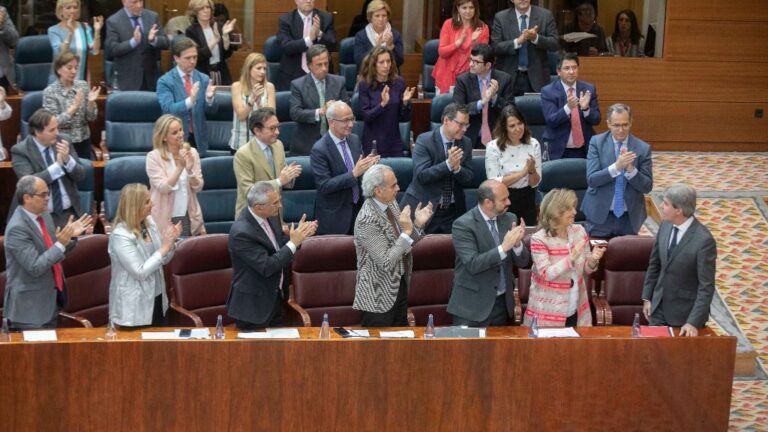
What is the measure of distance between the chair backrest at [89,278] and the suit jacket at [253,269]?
0.91 m

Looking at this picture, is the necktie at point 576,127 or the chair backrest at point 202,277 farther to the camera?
the necktie at point 576,127

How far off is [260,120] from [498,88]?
6.40ft

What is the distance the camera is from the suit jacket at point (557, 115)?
26.5 feet

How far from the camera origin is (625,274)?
22.0 feet

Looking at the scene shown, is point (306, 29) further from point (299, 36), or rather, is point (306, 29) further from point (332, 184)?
point (332, 184)

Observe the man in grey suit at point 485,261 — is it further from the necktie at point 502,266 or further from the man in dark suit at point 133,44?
the man in dark suit at point 133,44

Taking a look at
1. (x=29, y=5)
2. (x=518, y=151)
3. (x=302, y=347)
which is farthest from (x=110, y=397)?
(x=29, y=5)

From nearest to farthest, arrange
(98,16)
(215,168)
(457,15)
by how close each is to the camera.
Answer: (215,168) → (457,15) → (98,16)

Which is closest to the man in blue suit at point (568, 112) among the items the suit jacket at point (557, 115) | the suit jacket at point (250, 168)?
the suit jacket at point (557, 115)

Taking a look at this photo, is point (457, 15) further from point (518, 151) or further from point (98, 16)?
point (98, 16)

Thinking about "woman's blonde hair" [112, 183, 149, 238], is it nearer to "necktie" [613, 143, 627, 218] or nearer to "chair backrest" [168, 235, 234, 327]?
"chair backrest" [168, 235, 234, 327]

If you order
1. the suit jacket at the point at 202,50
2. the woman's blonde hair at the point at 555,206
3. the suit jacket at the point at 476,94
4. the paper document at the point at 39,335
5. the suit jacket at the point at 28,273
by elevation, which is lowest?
the paper document at the point at 39,335

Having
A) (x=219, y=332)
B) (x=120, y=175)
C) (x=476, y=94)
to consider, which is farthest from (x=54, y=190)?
(x=476, y=94)

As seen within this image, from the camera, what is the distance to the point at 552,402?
224 inches
